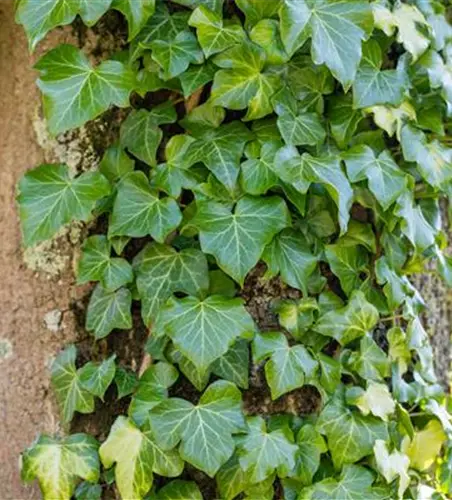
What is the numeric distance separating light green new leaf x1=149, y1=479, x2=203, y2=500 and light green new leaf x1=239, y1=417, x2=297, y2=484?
12cm

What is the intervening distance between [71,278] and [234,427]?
0.42m

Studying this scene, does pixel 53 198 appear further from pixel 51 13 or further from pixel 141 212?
pixel 51 13

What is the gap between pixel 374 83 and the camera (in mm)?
1265

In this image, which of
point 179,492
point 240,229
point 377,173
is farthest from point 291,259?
point 179,492

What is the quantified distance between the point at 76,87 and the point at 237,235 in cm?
36

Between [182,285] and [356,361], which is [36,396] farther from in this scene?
[356,361]

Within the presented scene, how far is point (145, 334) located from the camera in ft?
4.16

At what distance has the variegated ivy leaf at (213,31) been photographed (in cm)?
115

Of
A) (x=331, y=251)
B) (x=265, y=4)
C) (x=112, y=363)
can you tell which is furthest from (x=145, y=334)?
(x=265, y=4)

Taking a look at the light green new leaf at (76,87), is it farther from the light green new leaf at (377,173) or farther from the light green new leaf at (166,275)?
the light green new leaf at (377,173)

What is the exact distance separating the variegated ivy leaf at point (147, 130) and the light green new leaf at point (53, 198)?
0.09m

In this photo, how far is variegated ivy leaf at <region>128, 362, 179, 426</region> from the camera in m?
1.18

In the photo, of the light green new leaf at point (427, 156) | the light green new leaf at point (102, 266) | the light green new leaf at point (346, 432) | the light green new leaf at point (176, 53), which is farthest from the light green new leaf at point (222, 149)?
the light green new leaf at point (346, 432)

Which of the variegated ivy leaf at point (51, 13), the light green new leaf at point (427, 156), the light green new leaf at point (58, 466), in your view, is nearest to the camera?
the variegated ivy leaf at point (51, 13)
